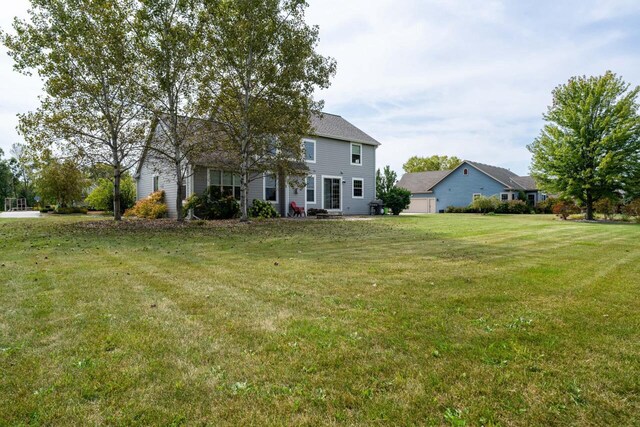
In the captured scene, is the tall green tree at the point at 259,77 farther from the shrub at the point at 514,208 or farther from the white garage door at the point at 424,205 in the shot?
the white garage door at the point at 424,205

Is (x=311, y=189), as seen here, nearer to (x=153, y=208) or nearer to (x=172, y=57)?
(x=153, y=208)

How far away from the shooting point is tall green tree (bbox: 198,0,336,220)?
48.4 ft

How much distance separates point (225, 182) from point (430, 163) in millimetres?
58570

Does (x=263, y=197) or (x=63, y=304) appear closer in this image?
(x=63, y=304)

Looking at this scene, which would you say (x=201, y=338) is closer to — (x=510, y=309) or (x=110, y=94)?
(x=510, y=309)

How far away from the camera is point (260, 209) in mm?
20438

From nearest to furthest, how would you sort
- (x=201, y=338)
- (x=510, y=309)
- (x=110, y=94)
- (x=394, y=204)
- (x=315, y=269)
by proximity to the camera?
(x=201, y=338), (x=510, y=309), (x=315, y=269), (x=110, y=94), (x=394, y=204)

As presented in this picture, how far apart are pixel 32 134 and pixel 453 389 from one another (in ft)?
59.0

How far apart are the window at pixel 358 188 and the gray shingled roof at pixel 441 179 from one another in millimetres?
17192

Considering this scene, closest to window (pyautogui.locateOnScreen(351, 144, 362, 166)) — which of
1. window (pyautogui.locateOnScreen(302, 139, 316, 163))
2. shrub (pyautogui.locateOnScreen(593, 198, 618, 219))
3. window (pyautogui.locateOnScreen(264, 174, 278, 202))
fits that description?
window (pyautogui.locateOnScreen(302, 139, 316, 163))

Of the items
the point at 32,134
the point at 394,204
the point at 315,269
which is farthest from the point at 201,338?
the point at 394,204

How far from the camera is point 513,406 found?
234 centimetres

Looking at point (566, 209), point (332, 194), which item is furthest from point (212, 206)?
point (566, 209)

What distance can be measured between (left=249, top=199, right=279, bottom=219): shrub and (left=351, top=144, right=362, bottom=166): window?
8415mm
